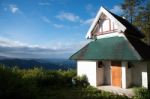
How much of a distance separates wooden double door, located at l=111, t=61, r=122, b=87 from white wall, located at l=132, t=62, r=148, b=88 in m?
1.27

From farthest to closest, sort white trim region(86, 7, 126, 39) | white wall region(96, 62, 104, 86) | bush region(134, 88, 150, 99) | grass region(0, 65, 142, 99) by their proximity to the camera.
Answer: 1. white trim region(86, 7, 126, 39)
2. white wall region(96, 62, 104, 86)
3. bush region(134, 88, 150, 99)
4. grass region(0, 65, 142, 99)

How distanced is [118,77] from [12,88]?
9846 mm

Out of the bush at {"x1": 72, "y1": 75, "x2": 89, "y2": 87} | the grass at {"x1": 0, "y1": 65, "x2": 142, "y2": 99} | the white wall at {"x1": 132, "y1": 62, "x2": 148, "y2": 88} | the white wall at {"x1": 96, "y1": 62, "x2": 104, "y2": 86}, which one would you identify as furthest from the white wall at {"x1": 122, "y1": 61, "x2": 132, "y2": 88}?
the bush at {"x1": 72, "y1": 75, "x2": 89, "y2": 87}

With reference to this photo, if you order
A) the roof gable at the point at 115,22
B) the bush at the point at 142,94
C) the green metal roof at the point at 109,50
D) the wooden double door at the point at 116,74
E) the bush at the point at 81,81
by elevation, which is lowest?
the bush at the point at 142,94

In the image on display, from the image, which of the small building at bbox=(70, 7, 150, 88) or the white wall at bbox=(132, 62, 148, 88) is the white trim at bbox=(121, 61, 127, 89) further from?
the white wall at bbox=(132, 62, 148, 88)

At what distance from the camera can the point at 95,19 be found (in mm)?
21812

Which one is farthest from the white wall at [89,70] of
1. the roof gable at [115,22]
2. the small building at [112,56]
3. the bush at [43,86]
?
the roof gable at [115,22]

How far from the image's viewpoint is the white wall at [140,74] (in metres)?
17.1

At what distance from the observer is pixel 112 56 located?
17484 millimetres

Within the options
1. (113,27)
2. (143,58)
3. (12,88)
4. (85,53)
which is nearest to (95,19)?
(113,27)

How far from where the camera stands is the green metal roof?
16.8m

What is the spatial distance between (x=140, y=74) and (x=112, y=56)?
113 inches

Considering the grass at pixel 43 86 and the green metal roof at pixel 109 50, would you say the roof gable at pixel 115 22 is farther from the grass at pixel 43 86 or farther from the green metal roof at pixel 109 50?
the grass at pixel 43 86

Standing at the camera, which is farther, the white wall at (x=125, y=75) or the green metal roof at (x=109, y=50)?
the white wall at (x=125, y=75)
